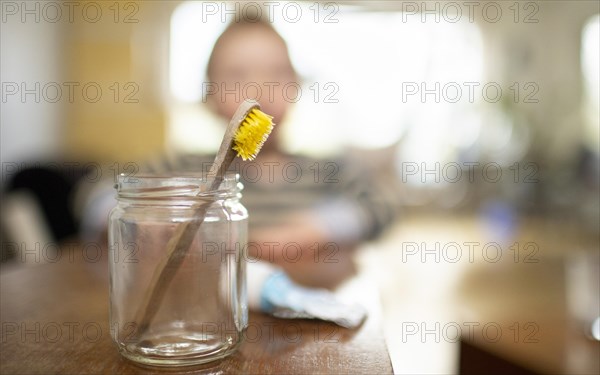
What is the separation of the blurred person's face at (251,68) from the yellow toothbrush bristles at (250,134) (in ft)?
3.64

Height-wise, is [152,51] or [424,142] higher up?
[152,51]

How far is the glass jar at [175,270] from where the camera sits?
49 cm

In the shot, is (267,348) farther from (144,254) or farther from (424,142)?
(424,142)

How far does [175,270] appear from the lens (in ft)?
1.60

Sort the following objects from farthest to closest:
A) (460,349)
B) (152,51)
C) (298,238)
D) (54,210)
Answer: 1. (152,51)
2. (54,210)
3. (298,238)
4. (460,349)

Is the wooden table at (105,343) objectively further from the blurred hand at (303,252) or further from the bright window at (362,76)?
the bright window at (362,76)

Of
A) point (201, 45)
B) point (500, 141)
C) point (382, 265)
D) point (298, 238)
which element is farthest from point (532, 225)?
point (298, 238)

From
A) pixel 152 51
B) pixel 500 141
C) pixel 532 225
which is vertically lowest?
pixel 532 225

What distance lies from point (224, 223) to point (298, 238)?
0.79 meters

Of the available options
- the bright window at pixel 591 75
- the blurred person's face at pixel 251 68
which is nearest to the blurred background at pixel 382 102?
the bright window at pixel 591 75

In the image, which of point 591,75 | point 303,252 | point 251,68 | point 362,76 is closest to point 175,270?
point 303,252

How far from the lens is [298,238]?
1294 mm

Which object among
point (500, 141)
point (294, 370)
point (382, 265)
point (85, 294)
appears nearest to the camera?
point (294, 370)

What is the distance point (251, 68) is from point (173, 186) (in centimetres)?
115
